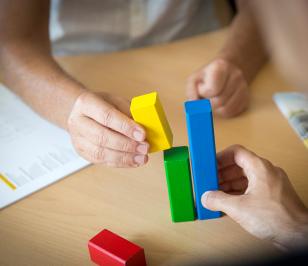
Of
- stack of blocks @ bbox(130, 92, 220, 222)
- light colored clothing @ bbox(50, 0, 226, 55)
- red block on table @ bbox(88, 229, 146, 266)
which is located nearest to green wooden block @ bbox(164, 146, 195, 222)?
stack of blocks @ bbox(130, 92, 220, 222)

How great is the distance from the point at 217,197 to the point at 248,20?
676 millimetres

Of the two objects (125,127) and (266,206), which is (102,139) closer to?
(125,127)

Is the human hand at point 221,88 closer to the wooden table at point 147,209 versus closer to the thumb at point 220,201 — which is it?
the wooden table at point 147,209

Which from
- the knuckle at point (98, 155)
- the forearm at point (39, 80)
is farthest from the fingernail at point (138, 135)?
the forearm at point (39, 80)

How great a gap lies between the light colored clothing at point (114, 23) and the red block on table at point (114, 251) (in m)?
0.81

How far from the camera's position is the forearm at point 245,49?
114 centimetres

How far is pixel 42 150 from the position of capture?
3.18ft

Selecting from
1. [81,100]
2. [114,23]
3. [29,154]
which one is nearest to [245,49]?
[114,23]

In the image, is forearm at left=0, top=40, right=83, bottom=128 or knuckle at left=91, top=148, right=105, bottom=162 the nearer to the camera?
knuckle at left=91, top=148, right=105, bottom=162

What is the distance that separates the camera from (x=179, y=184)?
2.45 ft

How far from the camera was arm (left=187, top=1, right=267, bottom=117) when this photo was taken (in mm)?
1024

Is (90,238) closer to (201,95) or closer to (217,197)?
(217,197)

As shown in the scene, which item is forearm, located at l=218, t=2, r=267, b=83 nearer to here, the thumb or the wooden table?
the wooden table

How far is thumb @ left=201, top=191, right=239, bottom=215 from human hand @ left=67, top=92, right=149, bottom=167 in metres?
0.13
